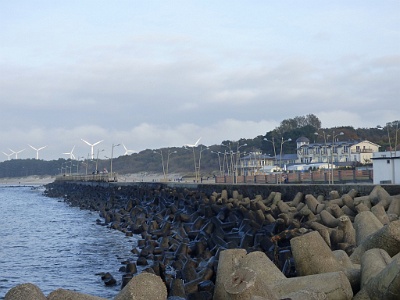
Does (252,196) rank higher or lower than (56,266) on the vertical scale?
higher

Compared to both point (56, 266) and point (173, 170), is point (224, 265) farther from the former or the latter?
point (173, 170)

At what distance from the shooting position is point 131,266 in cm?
1586

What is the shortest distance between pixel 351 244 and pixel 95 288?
20.9ft

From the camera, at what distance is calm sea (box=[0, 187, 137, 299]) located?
15.7 meters

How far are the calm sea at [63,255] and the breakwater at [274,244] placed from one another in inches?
36.2

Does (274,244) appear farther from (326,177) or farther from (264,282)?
(326,177)

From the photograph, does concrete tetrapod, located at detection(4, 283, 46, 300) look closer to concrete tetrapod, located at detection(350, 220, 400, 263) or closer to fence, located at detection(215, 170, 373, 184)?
concrete tetrapod, located at detection(350, 220, 400, 263)

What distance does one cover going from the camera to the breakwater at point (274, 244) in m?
6.86

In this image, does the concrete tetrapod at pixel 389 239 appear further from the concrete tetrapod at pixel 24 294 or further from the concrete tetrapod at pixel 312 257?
the concrete tetrapod at pixel 24 294

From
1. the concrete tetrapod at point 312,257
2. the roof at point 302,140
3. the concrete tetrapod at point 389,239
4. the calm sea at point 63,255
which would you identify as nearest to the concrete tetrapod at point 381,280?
the concrete tetrapod at point 312,257

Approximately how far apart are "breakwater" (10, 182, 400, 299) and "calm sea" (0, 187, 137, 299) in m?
0.92

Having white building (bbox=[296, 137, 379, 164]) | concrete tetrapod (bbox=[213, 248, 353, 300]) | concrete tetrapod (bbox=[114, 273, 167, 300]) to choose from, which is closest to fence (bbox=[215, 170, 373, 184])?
concrete tetrapod (bbox=[213, 248, 353, 300])

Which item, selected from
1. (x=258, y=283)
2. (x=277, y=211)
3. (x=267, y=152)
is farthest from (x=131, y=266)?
(x=267, y=152)

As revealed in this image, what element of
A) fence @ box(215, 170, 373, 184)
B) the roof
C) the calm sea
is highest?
the roof
